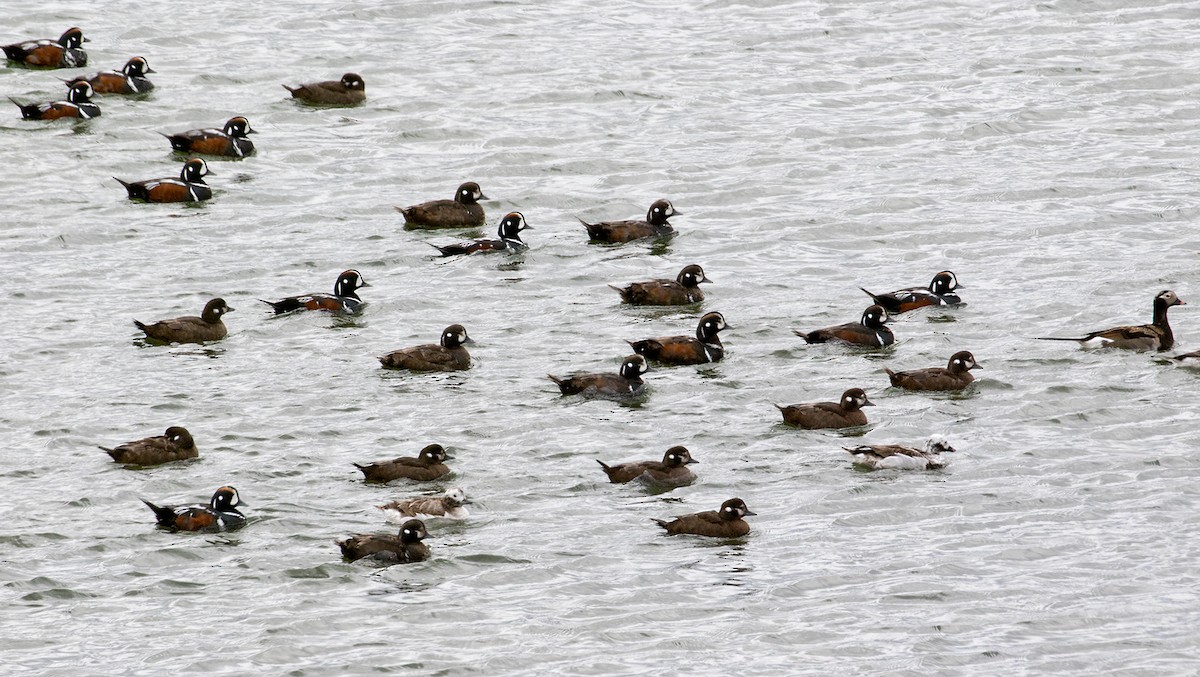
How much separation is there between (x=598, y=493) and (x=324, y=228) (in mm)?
9775

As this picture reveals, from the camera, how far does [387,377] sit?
2167 cm

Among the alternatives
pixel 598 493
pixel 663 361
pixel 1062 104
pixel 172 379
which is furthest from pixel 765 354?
pixel 1062 104

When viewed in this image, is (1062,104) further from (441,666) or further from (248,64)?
(441,666)

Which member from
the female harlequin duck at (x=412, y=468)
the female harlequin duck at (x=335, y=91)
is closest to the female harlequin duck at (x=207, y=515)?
the female harlequin duck at (x=412, y=468)

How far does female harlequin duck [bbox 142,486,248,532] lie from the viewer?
17250 mm

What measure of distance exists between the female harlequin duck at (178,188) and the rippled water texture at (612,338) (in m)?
0.32

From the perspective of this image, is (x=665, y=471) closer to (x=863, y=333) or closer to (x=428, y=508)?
(x=428, y=508)

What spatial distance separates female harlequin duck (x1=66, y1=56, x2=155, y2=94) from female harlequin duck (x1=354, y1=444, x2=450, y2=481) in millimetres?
15292

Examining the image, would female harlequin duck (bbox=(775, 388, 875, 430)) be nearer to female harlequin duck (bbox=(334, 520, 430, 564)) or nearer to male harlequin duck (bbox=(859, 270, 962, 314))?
male harlequin duck (bbox=(859, 270, 962, 314))

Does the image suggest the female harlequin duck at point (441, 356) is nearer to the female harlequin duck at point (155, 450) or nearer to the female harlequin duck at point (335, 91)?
the female harlequin duck at point (155, 450)

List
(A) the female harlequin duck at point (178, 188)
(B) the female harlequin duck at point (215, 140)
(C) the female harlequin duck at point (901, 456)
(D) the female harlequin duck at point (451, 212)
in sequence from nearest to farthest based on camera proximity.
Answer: (C) the female harlequin duck at point (901, 456)
(D) the female harlequin duck at point (451, 212)
(A) the female harlequin duck at point (178, 188)
(B) the female harlequin duck at point (215, 140)

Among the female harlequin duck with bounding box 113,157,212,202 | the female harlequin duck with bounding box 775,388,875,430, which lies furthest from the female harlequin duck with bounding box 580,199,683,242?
the female harlequin duck with bounding box 775,388,875,430

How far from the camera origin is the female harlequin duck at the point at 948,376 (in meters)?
21.0

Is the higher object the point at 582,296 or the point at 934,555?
the point at 582,296
